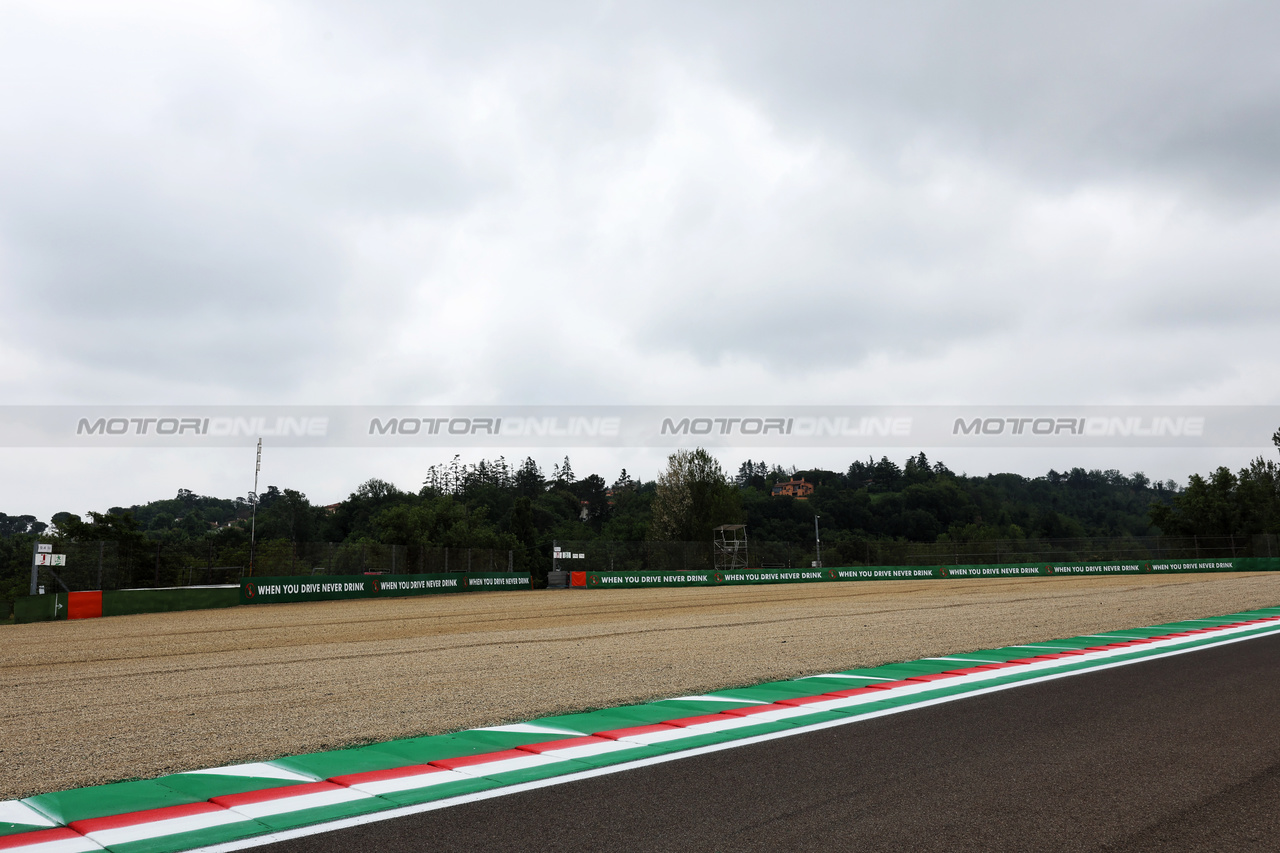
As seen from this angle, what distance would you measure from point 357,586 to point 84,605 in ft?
39.6

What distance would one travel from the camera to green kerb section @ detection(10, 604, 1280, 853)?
4.54 metres

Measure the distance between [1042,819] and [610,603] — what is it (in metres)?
28.6

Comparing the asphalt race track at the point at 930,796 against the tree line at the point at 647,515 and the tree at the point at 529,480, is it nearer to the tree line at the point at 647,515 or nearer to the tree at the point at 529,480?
the tree line at the point at 647,515

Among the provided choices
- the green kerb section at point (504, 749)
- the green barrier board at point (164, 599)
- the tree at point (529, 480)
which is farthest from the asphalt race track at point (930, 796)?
the tree at point (529, 480)

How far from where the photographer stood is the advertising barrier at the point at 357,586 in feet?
109

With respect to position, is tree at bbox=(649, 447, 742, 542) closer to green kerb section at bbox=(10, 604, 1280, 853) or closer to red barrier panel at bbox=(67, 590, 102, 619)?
red barrier panel at bbox=(67, 590, 102, 619)

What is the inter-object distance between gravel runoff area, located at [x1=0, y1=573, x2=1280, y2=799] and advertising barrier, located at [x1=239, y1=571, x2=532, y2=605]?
731 cm

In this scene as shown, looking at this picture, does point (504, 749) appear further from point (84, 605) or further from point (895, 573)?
point (895, 573)

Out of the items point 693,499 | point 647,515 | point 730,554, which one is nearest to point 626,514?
point 647,515

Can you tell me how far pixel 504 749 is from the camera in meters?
6.11

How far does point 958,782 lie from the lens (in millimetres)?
4867

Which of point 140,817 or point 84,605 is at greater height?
point 140,817

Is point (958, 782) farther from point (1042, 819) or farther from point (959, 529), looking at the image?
point (959, 529)

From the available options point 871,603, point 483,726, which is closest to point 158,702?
point 483,726
